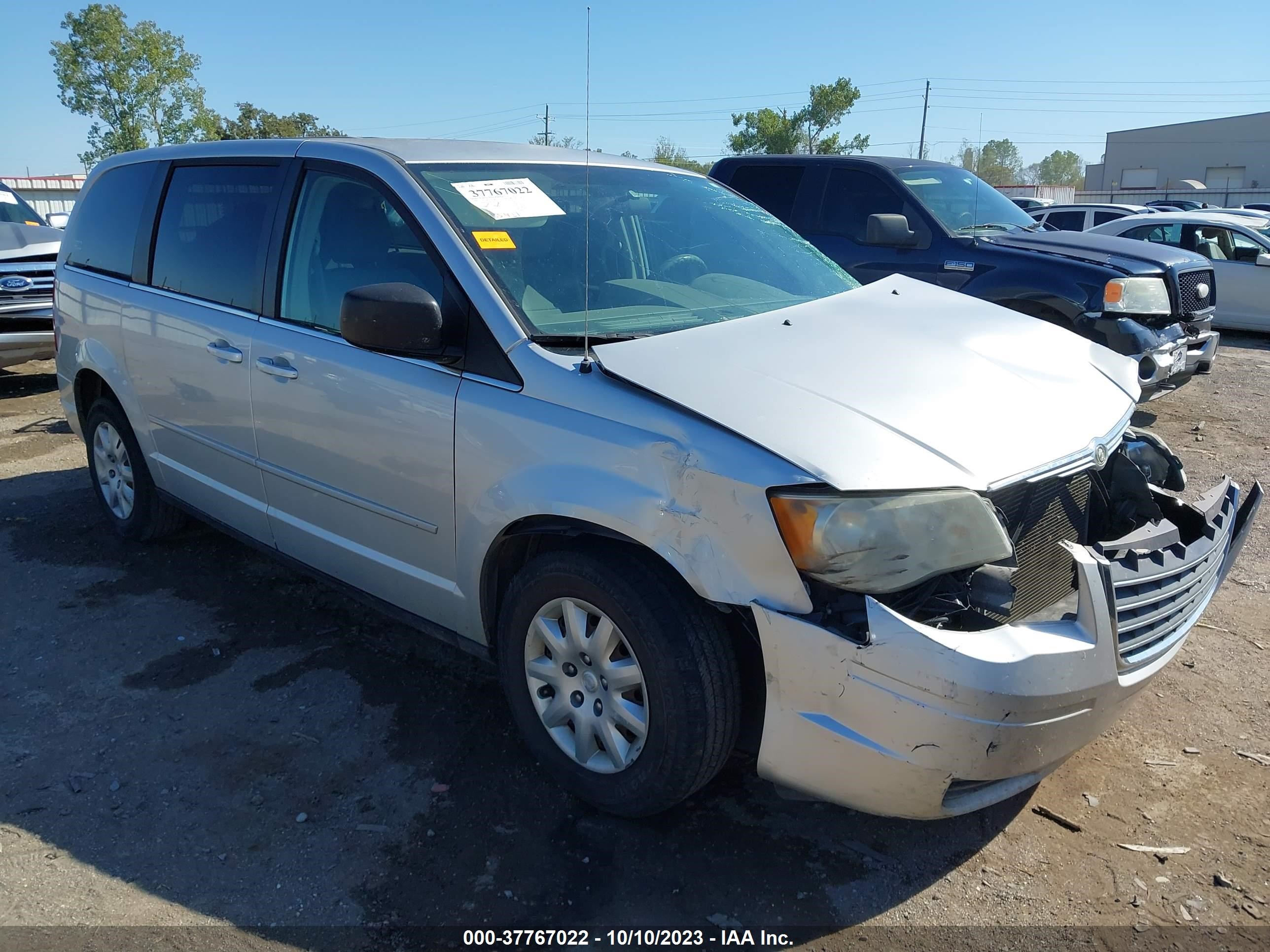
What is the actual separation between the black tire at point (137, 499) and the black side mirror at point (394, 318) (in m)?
2.39

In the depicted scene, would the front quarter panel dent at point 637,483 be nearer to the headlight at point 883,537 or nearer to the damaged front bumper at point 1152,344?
the headlight at point 883,537

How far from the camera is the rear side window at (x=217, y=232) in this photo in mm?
3818

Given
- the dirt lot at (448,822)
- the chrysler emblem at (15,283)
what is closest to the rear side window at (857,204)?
the dirt lot at (448,822)

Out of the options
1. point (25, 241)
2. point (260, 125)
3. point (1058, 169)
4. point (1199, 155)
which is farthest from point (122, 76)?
point (1058, 169)

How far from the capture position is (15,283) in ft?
29.2

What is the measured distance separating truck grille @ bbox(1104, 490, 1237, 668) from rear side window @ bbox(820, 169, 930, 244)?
5.27m

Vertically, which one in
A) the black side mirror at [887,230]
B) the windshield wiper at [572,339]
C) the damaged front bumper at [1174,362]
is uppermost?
the black side mirror at [887,230]

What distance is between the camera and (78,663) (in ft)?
12.7

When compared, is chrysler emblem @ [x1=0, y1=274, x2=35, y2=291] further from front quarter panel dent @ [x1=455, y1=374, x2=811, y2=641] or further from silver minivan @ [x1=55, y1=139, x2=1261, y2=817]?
front quarter panel dent @ [x1=455, y1=374, x2=811, y2=641]

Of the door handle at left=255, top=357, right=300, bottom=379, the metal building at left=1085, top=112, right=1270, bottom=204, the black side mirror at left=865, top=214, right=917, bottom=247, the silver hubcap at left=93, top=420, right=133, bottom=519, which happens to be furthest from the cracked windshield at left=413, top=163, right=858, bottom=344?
the metal building at left=1085, top=112, right=1270, bottom=204

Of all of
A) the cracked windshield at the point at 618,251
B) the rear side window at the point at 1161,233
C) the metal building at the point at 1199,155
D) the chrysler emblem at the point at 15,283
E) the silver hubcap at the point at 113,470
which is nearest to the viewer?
the cracked windshield at the point at 618,251

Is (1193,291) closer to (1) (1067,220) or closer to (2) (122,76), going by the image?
(1) (1067,220)

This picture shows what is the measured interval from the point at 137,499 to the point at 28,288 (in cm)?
544

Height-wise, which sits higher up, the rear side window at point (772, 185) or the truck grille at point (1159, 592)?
the rear side window at point (772, 185)
